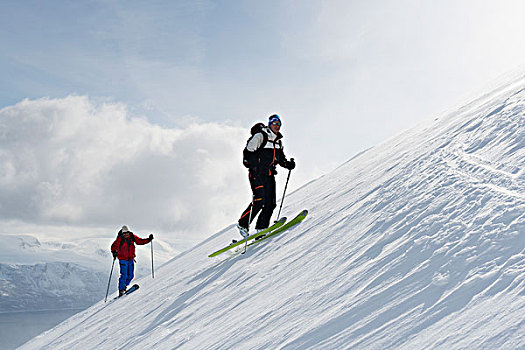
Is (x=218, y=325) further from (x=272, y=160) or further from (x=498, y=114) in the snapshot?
(x=498, y=114)

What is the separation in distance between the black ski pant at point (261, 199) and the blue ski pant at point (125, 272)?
4.52 metres

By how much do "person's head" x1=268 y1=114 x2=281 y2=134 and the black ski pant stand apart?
0.79 meters

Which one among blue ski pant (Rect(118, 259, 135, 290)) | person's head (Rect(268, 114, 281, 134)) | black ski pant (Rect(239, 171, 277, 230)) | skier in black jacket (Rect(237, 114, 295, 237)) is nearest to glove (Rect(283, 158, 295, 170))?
skier in black jacket (Rect(237, 114, 295, 237))

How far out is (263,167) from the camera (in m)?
6.90

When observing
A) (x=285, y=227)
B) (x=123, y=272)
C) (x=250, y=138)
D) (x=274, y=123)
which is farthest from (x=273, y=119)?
(x=123, y=272)

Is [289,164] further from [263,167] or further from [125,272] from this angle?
[125,272]

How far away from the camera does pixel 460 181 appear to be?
4352mm

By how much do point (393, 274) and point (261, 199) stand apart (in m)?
3.93

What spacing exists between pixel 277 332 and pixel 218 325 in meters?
1.04

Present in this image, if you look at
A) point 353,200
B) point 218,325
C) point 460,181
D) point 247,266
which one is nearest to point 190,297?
point 247,266

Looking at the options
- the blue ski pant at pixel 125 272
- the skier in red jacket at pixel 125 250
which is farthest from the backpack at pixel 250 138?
the blue ski pant at pixel 125 272

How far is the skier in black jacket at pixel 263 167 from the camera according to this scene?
268 inches

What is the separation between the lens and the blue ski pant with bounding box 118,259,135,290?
10.3 metres

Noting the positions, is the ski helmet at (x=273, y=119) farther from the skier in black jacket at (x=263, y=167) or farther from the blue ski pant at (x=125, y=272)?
the blue ski pant at (x=125, y=272)
